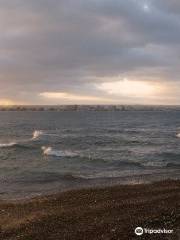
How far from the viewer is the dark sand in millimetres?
15383

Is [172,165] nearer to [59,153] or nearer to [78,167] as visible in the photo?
[78,167]

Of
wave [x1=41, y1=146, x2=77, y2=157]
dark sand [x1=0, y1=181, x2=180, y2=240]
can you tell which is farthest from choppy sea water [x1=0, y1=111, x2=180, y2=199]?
dark sand [x1=0, y1=181, x2=180, y2=240]

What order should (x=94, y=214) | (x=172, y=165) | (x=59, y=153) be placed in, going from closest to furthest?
(x=94, y=214) → (x=172, y=165) → (x=59, y=153)

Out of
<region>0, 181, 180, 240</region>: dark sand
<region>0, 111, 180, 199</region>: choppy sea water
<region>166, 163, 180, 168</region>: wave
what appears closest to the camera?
<region>0, 181, 180, 240</region>: dark sand

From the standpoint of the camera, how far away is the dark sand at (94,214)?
15.4m

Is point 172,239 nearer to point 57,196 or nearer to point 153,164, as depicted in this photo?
point 57,196

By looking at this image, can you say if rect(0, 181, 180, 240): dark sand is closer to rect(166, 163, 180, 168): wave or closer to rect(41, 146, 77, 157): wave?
rect(166, 163, 180, 168): wave

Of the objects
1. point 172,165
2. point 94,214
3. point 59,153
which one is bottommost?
point 59,153

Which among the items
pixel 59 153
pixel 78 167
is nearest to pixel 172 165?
pixel 78 167

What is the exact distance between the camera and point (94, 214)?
18.2 m

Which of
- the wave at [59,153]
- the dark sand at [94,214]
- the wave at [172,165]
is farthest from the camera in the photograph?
the wave at [59,153]

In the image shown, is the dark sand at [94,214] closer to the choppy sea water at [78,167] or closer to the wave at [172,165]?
the choppy sea water at [78,167]

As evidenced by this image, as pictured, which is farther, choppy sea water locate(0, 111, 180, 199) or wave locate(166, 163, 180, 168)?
Answer: wave locate(166, 163, 180, 168)

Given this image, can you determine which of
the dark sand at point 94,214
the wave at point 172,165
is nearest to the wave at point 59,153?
the wave at point 172,165
